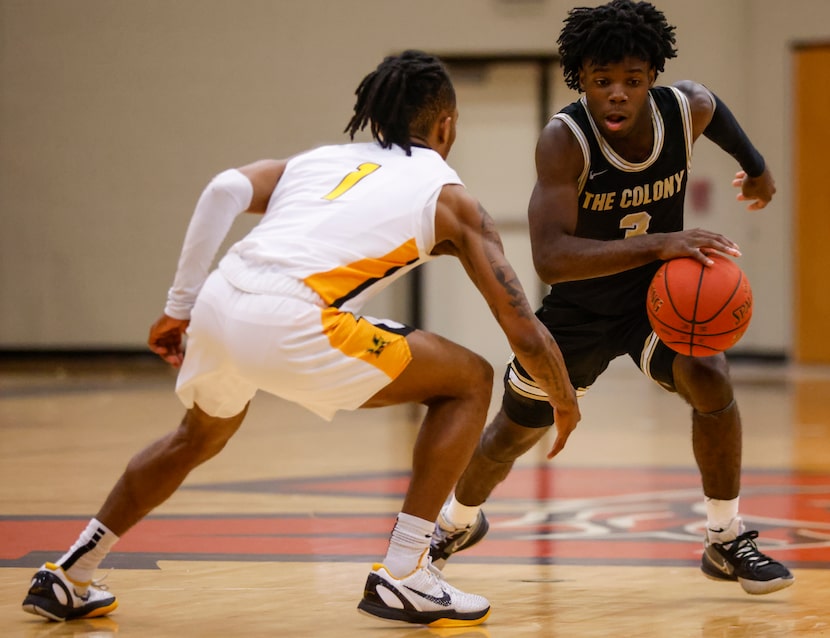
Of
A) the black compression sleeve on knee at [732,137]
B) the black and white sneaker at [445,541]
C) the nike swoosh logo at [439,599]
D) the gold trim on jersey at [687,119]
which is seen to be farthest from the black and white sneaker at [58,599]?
the black compression sleeve on knee at [732,137]

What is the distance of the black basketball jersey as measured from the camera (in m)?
3.91

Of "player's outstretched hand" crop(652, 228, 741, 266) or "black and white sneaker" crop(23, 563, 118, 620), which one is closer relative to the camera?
"black and white sneaker" crop(23, 563, 118, 620)

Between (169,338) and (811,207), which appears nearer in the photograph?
(169,338)

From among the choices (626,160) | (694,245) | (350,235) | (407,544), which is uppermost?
(626,160)

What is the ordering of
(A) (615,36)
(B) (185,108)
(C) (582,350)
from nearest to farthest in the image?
(A) (615,36)
(C) (582,350)
(B) (185,108)

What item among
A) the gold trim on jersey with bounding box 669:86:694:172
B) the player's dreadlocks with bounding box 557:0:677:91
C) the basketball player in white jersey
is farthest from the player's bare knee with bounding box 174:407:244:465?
the gold trim on jersey with bounding box 669:86:694:172

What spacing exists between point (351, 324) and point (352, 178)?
16.6 inches

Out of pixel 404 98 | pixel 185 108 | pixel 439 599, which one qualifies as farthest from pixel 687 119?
pixel 185 108

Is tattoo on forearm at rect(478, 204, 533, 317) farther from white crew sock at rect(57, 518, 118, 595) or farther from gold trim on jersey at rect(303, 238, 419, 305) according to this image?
white crew sock at rect(57, 518, 118, 595)

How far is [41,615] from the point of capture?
11.4 ft

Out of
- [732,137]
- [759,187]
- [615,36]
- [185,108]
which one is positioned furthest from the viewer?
[185,108]

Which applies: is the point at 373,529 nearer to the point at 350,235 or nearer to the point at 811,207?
the point at 350,235

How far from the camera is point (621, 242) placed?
3.76 metres

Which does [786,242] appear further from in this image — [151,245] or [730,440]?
[730,440]
